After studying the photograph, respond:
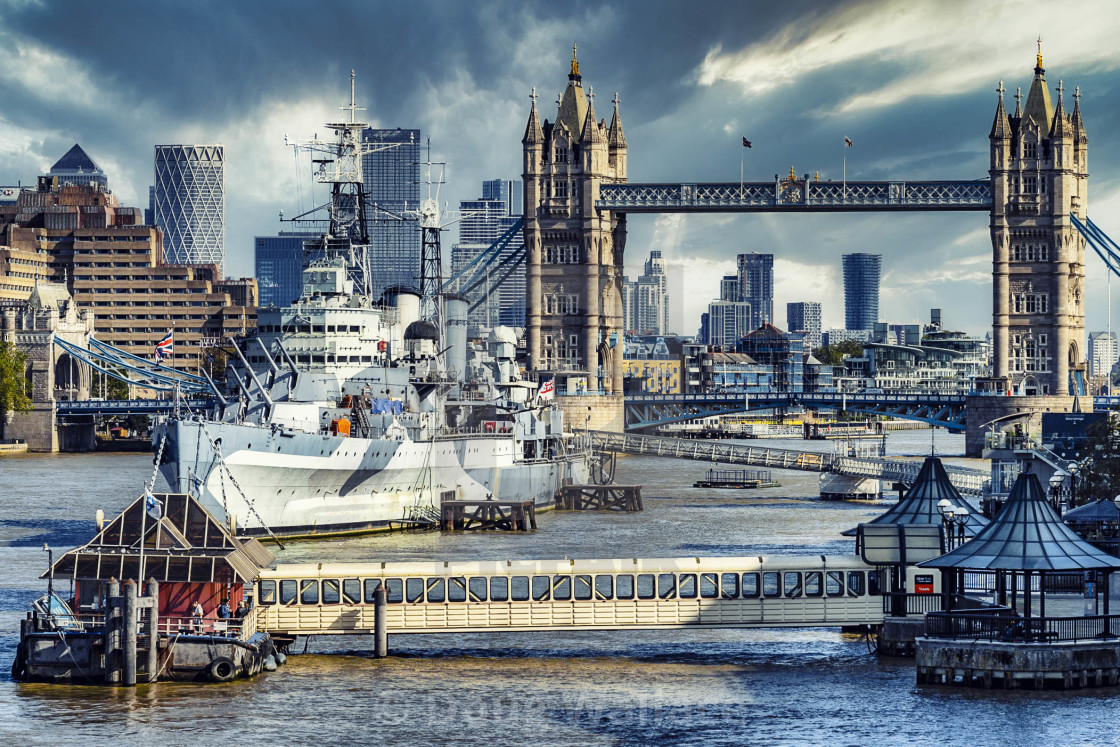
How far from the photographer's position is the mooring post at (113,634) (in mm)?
38594

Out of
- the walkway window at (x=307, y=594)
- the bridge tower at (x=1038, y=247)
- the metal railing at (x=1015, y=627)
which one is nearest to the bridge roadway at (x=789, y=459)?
the bridge tower at (x=1038, y=247)

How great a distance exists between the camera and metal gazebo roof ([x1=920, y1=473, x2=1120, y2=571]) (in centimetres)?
3803

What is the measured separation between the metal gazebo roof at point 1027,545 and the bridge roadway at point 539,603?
133 inches

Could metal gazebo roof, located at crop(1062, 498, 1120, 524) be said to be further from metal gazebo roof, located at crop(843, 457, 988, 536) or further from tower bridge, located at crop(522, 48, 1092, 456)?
tower bridge, located at crop(522, 48, 1092, 456)

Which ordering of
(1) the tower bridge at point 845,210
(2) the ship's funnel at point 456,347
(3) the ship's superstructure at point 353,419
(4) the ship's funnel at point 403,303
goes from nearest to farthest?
(3) the ship's superstructure at point 353,419 < (2) the ship's funnel at point 456,347 < (4) the ship's funnel at point 403,303 < (1) the tower bridge at point 845,210

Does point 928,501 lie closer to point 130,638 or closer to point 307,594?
point 307,594

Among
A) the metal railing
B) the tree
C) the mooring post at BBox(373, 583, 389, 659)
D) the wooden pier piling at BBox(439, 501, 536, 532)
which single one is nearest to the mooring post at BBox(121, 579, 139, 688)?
the mooring post at BBox(373, 583, 389, 659)

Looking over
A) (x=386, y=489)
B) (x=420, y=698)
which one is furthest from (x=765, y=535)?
(x=420, y=698)

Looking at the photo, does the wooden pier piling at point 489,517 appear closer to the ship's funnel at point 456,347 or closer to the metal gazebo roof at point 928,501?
the ship's funnel at point 456,347

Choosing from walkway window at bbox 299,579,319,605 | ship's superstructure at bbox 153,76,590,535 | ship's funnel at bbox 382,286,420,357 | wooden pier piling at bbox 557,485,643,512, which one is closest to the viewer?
walkway window at bbox 299,579,319,605

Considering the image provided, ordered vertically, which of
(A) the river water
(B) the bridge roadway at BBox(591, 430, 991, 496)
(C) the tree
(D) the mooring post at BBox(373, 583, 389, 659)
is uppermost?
(C) the tree

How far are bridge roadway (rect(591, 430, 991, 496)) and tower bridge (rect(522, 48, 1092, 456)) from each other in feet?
112

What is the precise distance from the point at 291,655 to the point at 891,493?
226ft

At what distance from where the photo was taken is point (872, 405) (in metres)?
137
